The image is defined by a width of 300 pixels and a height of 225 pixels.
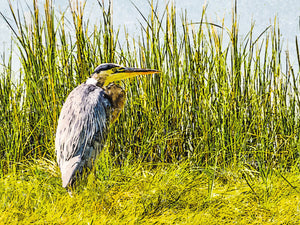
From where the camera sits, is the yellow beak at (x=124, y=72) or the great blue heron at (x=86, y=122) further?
the yellow beak at (x=124, y=72)

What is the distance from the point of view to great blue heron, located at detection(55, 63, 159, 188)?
2.13 meters

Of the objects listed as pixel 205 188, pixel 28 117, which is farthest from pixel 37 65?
pixel 205 188

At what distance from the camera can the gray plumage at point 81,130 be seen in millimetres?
2135

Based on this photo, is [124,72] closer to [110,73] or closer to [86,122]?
[110,73]

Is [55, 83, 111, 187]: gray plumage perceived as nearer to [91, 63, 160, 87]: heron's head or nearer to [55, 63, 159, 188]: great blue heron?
[55, 63, 159, 188]: great blue heron

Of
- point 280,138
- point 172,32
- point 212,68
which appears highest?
point 172,32

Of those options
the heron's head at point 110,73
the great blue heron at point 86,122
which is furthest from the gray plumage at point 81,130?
the heron's head at point 110,73

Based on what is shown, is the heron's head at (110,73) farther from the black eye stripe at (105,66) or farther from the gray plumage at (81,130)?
the gray plumage at (81,130)

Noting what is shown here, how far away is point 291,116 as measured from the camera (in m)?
2.95

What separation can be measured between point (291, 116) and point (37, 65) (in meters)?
2.09

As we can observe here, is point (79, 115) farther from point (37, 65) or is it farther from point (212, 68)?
point (212, 68)

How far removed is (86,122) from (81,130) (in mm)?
56

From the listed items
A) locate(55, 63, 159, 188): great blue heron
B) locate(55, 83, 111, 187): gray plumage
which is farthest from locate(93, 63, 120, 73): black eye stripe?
locate(55, 83, 111, 187): gray plumage

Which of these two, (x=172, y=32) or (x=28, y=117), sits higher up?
(x=172, y=32)
